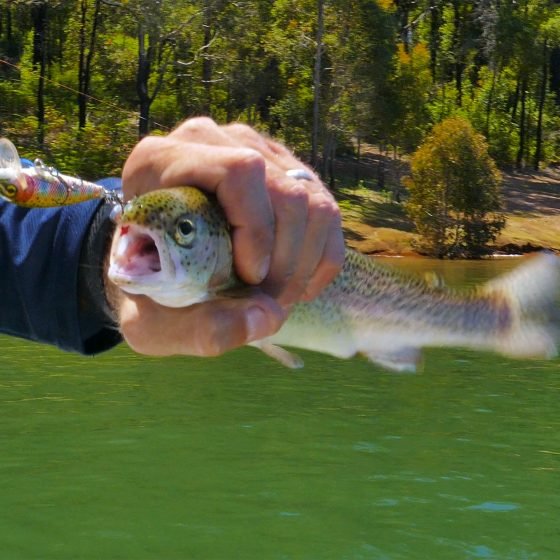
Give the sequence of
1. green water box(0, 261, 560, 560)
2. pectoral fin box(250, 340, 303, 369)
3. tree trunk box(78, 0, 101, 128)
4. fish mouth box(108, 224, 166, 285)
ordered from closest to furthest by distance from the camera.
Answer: fish mouth box(108, 224, 166, 285)
pectoral fin box(250, 340, 303, 369)
green water box(0, 261, 560, 560)
tree trunk box(78, 0, 101, 128)

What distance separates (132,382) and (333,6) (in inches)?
1346

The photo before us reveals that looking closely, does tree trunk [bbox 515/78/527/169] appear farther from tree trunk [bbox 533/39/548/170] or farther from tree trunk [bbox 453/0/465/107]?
tree trunk [bbox 453/0/465/107]

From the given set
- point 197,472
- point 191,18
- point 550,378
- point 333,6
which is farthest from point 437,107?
point 197,472

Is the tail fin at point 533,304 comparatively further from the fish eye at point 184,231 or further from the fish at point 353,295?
the fish eye at point 184,231

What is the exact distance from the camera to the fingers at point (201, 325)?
235cm

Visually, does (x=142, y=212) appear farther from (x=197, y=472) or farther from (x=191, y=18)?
(x=191, y=18)

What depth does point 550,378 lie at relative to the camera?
18672mm

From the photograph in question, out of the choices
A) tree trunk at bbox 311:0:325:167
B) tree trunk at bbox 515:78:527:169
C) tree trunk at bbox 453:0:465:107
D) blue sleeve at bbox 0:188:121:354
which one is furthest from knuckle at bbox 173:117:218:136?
tree trunk at bbox 453:0:465:107

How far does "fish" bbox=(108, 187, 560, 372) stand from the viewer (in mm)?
2332

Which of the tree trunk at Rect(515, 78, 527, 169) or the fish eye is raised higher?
the fish eye

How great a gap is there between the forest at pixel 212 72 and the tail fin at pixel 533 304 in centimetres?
3785

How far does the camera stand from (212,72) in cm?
4956

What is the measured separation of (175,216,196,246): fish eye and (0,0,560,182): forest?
39.4 metres

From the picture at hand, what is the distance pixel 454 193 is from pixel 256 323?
1692 inches
